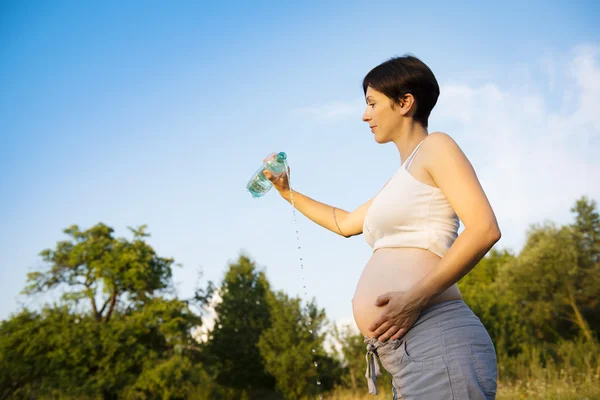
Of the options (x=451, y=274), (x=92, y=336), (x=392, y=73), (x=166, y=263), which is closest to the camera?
(x=451, y=274)

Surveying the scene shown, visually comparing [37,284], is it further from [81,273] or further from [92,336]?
[92,336]

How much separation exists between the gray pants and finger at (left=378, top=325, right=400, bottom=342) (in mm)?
22

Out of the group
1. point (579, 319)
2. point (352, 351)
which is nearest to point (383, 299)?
point (352, 351)

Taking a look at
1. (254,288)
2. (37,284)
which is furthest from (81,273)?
(254,288)

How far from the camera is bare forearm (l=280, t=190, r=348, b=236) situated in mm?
3010

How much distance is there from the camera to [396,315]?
1.83m

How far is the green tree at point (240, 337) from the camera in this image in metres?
33.2

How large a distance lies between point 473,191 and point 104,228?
27.9 metres

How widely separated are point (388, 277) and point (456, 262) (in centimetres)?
34

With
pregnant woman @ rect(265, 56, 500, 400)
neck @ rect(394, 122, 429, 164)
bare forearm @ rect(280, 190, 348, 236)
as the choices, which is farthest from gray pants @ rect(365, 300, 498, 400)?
bare forearm @ rect(280, 190, 348, 236)

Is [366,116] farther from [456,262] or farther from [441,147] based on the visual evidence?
[456,262]

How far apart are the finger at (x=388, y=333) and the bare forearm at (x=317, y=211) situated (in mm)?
1104

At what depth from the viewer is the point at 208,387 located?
1024 inches

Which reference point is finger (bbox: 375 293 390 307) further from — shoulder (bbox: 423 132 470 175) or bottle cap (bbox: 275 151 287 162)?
bottle cap (bbox: 275 151 287 162)
